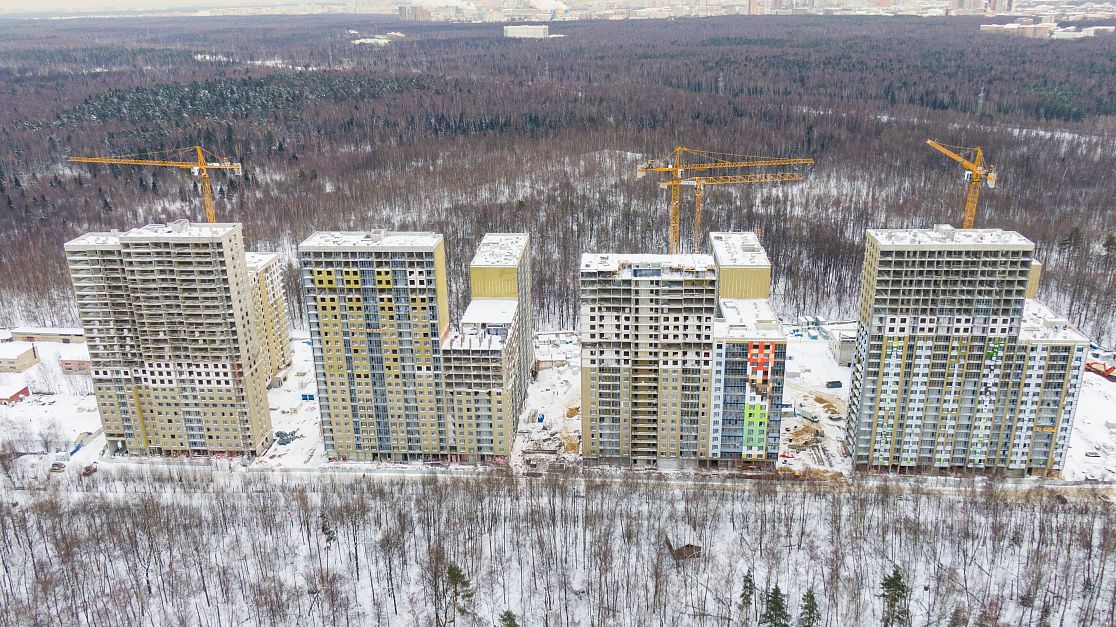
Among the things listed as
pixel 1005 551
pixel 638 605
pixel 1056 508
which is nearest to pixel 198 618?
pixel 638 605

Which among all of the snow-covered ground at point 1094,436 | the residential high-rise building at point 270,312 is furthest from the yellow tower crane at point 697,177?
the snow-covered ground at point 1094,436

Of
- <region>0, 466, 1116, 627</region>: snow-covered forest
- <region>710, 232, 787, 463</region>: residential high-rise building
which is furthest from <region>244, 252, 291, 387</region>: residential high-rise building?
<region>710, 232, 787, 463</region>: residential high-rise building

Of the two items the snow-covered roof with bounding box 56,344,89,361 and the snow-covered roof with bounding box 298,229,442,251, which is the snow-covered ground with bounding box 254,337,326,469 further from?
the snow-covered roof with bounding box 56,344,89,361

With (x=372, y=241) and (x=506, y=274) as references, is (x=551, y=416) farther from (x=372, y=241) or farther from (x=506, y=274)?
(x=372, y=241)

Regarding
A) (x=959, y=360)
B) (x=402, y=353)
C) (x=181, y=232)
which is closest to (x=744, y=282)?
(x=959, y=360)

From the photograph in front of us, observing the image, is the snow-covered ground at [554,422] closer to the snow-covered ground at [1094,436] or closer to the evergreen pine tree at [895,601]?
the snow-covered ground at [1094,436]

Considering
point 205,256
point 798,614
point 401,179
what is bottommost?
point 798,614

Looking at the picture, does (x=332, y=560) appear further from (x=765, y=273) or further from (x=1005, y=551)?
(x=1005, y=551)
